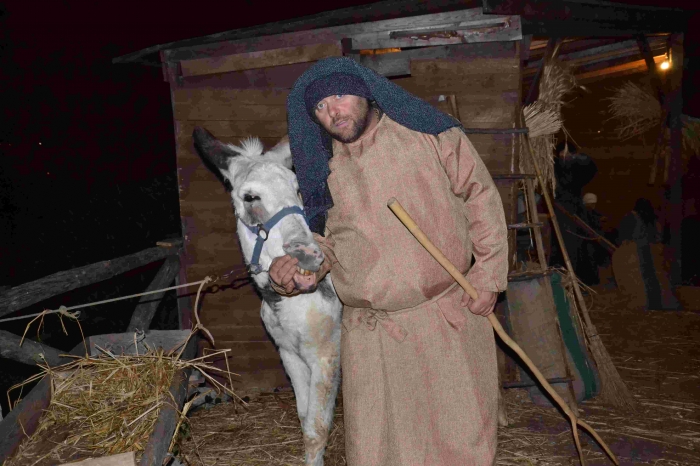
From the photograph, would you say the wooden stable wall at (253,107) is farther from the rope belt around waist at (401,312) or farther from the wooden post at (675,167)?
the wooden post at (675,167)

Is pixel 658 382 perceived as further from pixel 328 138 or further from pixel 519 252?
pixel 328 138

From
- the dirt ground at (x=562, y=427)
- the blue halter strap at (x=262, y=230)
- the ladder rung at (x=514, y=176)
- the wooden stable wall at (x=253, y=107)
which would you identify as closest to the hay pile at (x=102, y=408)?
the dirt ground at (x=562, y=427)

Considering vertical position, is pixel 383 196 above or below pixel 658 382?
above

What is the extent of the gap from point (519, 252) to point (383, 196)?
226 inches

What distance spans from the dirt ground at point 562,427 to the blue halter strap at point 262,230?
3.08 ft

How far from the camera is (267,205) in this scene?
10.2 ft

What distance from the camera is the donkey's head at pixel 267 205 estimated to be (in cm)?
288

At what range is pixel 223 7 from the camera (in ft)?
67.7

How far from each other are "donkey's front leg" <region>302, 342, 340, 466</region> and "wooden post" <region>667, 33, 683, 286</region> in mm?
6072

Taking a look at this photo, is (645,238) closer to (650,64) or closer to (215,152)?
(650,64)

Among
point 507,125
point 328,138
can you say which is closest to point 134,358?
point 328,138

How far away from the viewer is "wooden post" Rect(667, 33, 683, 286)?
7289 mm

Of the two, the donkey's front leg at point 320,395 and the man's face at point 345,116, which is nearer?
the man's face at point 345,116

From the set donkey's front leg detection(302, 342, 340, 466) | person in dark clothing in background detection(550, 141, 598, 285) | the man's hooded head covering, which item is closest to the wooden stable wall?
donkey's front leg detection(302, 342, 340, 466)
